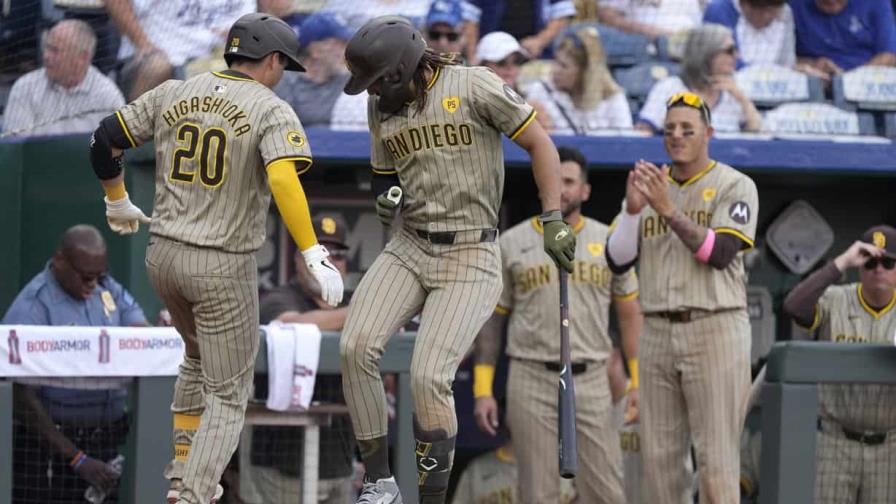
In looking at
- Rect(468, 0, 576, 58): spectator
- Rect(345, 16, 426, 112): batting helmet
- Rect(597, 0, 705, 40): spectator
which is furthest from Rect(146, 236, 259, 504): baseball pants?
Rect(597, 0, 705, 40): spectator

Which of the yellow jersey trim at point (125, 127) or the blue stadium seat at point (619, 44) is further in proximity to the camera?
the blue stadium seat at point (619, 44)

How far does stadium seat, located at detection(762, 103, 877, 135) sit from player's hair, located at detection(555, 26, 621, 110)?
100 centimetres

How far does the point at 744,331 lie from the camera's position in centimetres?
657

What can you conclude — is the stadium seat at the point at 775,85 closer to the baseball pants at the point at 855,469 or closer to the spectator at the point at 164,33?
the baseball pants at the point at 855,469

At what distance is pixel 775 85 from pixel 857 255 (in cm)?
259

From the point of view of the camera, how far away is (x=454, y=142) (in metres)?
5.27

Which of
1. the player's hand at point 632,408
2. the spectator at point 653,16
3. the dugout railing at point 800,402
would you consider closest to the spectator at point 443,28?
the spectator at point 653,16

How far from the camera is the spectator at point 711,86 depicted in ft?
29.7

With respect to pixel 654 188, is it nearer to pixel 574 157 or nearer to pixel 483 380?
pixel 574 157

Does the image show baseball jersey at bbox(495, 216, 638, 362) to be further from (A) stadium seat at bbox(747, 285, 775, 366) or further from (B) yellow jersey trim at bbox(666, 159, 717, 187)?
(A) stadium seat at bbox(747, 285, 775, 366)

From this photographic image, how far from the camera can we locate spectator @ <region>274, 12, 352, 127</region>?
8398mm

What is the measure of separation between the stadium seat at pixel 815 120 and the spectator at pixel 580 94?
36.8 inches

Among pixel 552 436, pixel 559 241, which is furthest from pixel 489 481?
pixel 559 241

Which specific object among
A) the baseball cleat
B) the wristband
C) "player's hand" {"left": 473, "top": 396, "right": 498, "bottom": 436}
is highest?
the wristband
